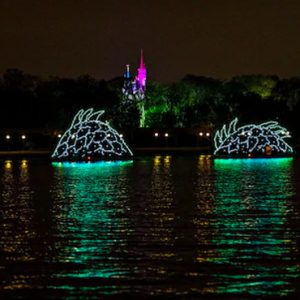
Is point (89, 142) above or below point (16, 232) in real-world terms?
above

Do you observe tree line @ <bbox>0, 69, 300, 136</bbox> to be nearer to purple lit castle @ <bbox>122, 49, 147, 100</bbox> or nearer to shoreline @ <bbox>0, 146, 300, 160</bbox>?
purple lit castle @ <bbox>122, 49, 147, 100</bbox>

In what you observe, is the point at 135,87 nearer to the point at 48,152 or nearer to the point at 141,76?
the point at 141,76

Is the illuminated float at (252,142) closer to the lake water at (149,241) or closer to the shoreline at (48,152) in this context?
the shoreline at (48,152)

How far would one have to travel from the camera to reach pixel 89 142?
189 ft

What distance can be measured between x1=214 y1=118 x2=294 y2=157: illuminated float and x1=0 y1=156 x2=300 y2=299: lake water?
29373mm

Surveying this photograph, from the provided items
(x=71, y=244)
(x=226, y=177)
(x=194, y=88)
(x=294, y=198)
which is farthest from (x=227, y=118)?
(x=71, y=244)

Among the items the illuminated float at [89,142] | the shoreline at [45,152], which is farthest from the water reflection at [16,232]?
the shoreline at [45,152]

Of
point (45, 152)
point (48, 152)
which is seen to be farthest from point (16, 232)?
point (45, 152)

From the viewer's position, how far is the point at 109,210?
2380 cm

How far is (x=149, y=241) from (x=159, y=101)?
79.1 meters

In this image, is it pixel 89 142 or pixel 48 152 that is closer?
pixel 89 142

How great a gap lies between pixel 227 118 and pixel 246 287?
77979mm

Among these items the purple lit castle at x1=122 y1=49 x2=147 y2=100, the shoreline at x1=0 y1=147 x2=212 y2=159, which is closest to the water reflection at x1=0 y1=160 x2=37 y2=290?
the shoreline at x1=0 y1=147 x2=212 y2=159

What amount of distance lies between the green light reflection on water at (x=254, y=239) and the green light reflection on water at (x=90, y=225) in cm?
207
